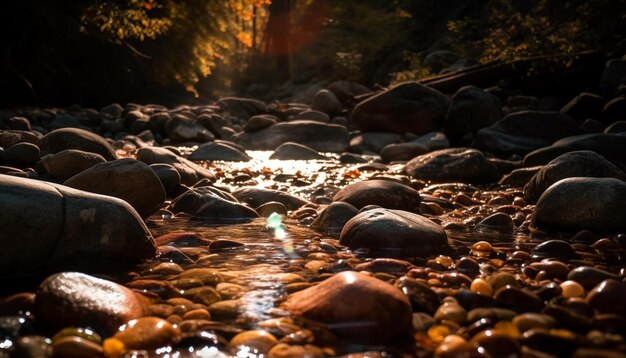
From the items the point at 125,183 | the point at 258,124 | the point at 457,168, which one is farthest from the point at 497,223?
the point at 258,124

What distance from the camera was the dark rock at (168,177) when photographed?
17.3 feet

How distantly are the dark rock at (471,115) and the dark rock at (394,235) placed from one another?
6.87 metres

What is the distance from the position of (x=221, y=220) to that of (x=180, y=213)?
0.41 m

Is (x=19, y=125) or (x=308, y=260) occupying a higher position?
(x=308, y=260)

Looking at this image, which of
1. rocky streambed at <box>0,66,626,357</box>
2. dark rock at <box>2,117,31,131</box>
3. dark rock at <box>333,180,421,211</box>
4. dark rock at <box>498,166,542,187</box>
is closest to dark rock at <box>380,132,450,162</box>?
rocky streambed at <box>0,66,626,357</box>

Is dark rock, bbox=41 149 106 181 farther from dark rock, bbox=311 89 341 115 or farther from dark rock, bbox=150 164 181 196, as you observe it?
dark rock, bbox=311 89 341 115

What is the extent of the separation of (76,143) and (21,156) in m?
0.54

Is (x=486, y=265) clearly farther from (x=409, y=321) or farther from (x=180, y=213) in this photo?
(x=180, y=213)

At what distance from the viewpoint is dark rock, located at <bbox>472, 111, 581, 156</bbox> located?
8.39 meters

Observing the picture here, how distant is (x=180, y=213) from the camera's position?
4559 mm

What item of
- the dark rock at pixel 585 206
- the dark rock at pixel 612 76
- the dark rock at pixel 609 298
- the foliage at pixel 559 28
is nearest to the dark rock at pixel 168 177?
the dark rock at pixel 585 206

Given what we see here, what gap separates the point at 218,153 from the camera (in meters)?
8.59

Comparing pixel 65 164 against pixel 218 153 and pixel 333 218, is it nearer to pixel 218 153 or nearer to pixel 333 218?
pixel 333 218

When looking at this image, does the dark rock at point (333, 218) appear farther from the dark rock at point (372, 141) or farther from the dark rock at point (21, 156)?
the dark rock at point (372, 141)
